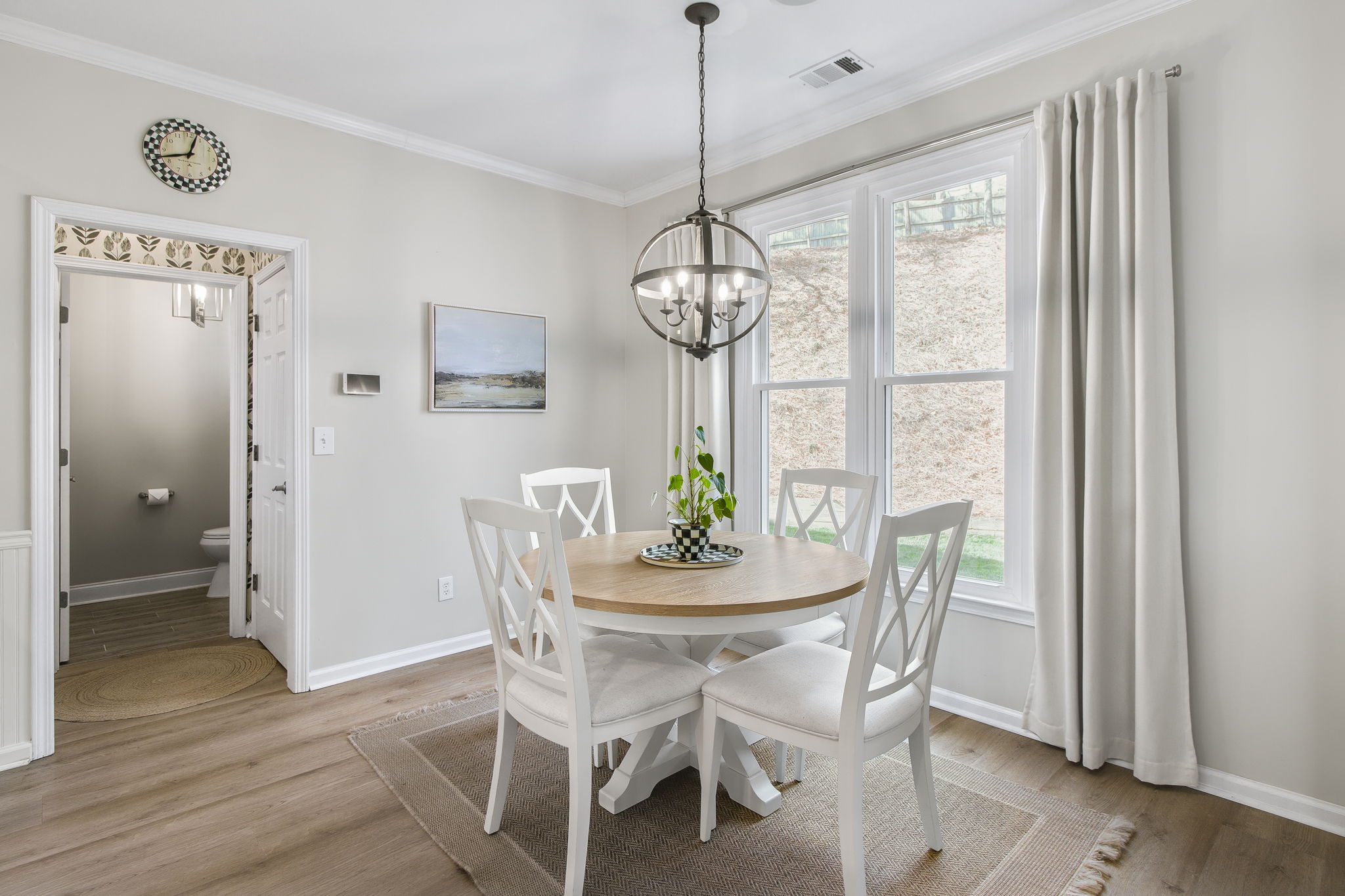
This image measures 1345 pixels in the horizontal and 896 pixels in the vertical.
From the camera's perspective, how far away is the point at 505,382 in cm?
379

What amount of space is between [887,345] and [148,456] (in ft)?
16.6

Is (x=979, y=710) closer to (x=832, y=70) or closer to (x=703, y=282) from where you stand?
(x=703, y=282)

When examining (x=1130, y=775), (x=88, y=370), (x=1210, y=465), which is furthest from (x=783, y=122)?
(x=88, y=370)

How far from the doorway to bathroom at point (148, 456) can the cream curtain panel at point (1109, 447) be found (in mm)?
4435

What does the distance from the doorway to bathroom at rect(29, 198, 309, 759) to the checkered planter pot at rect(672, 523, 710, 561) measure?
191 centimetres

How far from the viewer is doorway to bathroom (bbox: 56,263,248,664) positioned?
458 cm

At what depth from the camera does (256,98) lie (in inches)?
115

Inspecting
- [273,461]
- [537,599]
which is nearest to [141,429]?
[273,461]

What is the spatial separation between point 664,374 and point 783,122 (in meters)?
1.49

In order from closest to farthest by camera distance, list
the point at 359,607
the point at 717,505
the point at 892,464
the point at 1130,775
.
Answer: the point at 717,505, the point at 1130,775, the point at 892,464, the point at 359,607

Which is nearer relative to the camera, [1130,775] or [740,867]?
[740,867]

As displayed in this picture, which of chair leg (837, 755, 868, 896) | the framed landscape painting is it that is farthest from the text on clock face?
chair leg (837, 755, 868, 896)

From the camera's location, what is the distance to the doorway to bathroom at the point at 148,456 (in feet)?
15.0

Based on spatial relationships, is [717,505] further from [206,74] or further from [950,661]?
[206,74]
